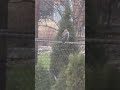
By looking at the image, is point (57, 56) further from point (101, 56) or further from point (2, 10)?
point (2, 10)

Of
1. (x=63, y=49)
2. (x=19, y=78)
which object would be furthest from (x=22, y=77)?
(x=63, y=49)

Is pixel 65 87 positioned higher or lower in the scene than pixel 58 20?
lower

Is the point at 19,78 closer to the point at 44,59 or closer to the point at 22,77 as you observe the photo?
the point at 22,77

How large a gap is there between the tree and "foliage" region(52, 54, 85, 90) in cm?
3

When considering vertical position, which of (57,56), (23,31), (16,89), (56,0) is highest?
(56,0)

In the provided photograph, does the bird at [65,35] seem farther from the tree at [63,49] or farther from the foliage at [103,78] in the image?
the foliage at [103,78]

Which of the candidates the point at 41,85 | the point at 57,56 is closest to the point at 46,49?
the point at 57,56

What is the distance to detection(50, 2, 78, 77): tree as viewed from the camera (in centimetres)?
176

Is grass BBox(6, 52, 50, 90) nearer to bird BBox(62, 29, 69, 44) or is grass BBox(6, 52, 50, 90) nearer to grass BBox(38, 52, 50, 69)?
grass BBox(38, 52, 50, 69)

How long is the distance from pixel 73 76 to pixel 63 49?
5.6 inches

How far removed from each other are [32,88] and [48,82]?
3.3 inches

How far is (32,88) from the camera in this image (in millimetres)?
1761

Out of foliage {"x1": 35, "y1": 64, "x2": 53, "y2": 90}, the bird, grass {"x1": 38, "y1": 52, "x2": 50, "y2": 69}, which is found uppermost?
the bird

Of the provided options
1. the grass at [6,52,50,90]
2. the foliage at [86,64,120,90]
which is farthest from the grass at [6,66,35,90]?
the foliage at [86,64,120,90]
